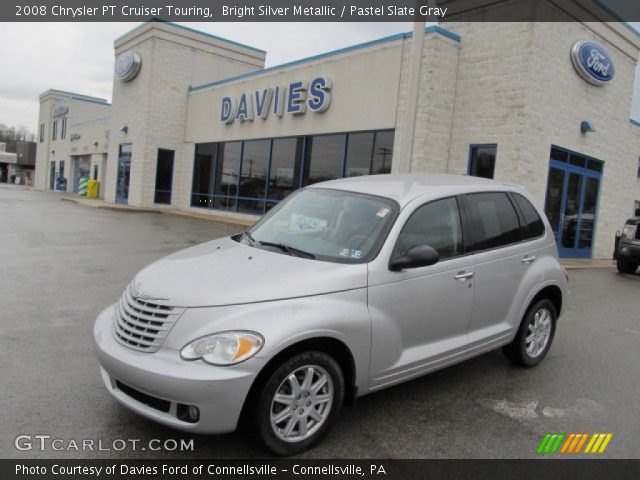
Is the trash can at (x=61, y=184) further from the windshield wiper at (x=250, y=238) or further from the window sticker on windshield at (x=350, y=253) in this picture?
the window sticker on windshield at (x=350, y=253)

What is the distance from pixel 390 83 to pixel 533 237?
10.7 metres

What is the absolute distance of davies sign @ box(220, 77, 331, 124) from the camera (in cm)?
1709

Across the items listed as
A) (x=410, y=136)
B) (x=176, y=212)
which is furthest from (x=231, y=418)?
(x=176, y=212)

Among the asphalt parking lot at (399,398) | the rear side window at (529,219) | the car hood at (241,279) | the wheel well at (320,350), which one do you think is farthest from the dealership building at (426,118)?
the wheel well at (320,350)

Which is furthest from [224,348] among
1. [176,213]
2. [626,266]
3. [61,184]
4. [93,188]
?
[61,184]

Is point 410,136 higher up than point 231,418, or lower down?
higher up

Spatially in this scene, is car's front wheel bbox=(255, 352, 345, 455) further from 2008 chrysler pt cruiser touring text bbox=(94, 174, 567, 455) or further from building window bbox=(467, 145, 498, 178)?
building window bbox=(467, 145, 498, 178)

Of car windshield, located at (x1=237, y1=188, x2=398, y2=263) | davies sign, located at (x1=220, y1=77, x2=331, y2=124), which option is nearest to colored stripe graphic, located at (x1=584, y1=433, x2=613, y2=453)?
car windshield, located at (x1=237, y1=188, x2=398, y2=263)

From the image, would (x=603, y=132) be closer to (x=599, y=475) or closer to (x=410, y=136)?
(x=410, y=136)

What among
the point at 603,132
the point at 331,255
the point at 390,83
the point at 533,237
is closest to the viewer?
the point at 331,255

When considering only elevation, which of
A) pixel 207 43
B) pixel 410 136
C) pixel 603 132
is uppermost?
pixel 207 43

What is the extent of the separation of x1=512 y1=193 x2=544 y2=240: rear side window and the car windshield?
5.72ft

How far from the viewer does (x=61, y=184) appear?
143 ft

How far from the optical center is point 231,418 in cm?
304
